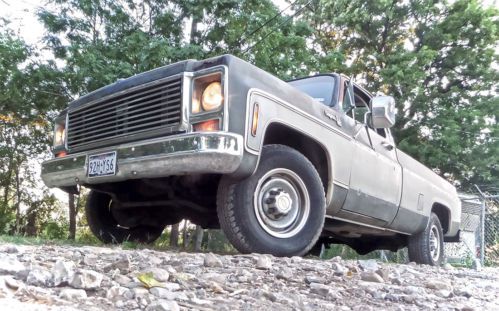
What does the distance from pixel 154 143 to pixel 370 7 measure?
13048 mm

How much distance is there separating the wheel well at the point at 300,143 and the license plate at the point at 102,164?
116cm

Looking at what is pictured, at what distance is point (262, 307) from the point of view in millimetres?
1871

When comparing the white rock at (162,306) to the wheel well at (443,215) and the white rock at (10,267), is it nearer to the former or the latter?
the white rock at (10,267)

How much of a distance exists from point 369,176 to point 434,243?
240cm

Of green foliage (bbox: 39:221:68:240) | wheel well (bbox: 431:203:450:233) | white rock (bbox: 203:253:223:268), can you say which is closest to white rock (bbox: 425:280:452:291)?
white rock (bbox: 203:253:223:268)

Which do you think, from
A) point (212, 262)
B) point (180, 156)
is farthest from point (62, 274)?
point (180, 156)

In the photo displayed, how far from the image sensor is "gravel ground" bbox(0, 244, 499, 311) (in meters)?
1.65

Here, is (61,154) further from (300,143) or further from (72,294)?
(72,294)

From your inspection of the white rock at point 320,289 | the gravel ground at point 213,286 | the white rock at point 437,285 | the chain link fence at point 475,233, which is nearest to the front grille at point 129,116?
the gravel ground at point 213,286

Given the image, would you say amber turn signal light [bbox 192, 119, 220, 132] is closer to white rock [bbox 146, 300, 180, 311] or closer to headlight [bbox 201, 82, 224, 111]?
headlight [bbox 201, 82, 224, 111]

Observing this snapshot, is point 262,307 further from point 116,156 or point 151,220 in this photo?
point 151,220

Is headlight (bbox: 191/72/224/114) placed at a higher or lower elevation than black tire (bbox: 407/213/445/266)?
higher

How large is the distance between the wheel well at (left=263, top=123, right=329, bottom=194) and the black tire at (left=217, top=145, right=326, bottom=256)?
0.21 metres

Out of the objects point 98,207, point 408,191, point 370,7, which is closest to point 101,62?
point 98,207
